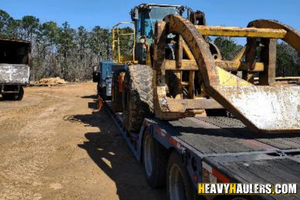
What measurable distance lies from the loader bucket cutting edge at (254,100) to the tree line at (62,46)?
3606cm

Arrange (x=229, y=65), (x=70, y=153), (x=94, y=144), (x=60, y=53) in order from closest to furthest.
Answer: (x=229, y=65), (x=70, y=153), (x=94, y=144), (x=60, y=53)

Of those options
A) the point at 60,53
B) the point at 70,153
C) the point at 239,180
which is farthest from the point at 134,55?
the point at 60,53

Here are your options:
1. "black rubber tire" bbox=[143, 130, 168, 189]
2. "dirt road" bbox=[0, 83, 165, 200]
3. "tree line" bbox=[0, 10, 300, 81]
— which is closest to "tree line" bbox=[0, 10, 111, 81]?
"tree line" bbox=[0, 10, 300, 81]

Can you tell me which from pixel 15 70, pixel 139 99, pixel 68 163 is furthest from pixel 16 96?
pixel 139 99

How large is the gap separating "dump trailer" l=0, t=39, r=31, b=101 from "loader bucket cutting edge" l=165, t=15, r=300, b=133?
14.6 meters

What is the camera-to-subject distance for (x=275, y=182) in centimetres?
240

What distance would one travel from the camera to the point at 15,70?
54.9 feet

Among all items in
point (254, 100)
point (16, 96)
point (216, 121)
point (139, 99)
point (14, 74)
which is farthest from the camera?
point (16, 96)

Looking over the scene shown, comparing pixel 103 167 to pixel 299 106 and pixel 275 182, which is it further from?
pixel 275 182

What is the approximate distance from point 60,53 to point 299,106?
45.9 metres

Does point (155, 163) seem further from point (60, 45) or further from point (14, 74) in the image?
point (60, 45)

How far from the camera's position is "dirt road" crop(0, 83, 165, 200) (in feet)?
15.8

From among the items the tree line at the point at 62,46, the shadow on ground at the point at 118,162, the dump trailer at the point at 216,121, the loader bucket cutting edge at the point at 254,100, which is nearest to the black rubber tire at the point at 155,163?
the dump trailer at the point at 216,121

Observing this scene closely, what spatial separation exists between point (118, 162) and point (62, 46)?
140 ft
